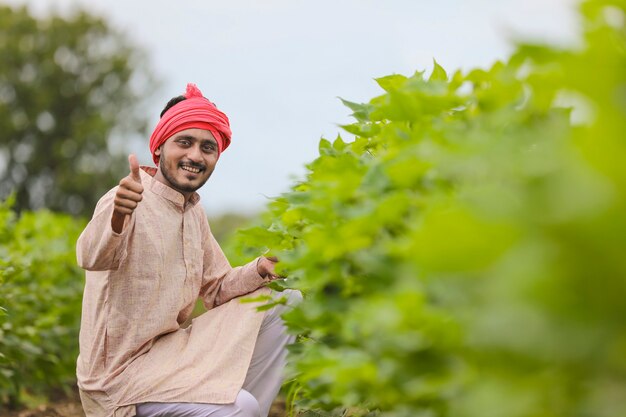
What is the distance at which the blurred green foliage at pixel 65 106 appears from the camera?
3338cm

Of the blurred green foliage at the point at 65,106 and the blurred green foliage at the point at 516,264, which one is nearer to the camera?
the blurred green foliage at the point at 516,264

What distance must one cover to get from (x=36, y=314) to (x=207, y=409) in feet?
10.0

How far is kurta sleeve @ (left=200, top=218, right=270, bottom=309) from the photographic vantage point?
11.2ft

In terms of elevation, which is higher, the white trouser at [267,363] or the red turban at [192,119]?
the red turban at [192,119]

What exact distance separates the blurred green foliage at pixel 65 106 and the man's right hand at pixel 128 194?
30583 mm

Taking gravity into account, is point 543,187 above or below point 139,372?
below

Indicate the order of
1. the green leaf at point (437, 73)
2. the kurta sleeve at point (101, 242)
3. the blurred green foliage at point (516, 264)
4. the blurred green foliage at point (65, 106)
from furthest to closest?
1. the blurred green foliage at point (65, 106)
2. the kurta sleeve at point (101, 242)
3. the green leaf at point (437, 73)
4. the blurred green foliage at point (516, 264)

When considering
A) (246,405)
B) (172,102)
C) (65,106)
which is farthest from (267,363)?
(65,106)

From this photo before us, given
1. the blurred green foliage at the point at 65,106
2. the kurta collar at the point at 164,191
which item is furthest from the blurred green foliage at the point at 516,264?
the blurred green foliage at the point at 65,106

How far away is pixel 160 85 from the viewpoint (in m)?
36.6

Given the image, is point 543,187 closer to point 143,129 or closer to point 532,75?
point 532,75

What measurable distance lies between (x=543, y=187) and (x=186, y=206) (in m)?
2.74

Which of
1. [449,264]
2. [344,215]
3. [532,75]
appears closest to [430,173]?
[344,215]

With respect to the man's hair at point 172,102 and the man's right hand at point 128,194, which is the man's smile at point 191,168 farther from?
the man's right hand at point 128,194
